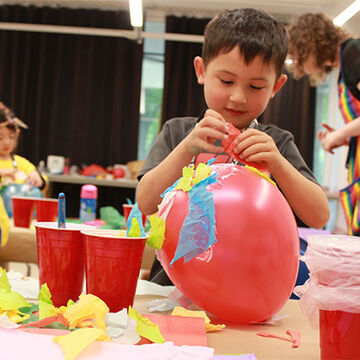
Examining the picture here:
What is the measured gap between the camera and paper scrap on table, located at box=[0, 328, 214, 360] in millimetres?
476

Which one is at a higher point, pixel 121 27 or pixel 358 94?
pixel 121 27

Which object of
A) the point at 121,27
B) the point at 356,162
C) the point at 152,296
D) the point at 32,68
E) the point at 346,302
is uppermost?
the point at 121,27

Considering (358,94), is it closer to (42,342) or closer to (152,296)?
(152,296)

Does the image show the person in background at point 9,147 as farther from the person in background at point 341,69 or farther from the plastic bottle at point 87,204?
the person in background at point 341,69

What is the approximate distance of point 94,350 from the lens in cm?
50

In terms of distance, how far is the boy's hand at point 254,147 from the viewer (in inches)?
31.6

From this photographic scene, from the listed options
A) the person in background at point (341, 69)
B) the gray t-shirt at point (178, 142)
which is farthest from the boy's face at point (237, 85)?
the person in background at point (341, 69)

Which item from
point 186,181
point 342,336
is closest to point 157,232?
point 186,181

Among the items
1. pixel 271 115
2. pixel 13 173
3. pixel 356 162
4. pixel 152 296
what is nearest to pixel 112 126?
pixel 271 115

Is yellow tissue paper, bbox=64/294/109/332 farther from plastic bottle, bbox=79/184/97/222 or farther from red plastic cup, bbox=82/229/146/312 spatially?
plastic bottle, bbox=79/184/97/222

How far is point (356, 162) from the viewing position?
191 cm

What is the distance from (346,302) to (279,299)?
0.18m

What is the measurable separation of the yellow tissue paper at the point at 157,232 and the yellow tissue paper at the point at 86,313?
0.52ft

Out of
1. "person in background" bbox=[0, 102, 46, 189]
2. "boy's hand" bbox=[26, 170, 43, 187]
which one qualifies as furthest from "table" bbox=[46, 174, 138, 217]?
"boy's hand" bbox=[26, 170, 43, 187]
